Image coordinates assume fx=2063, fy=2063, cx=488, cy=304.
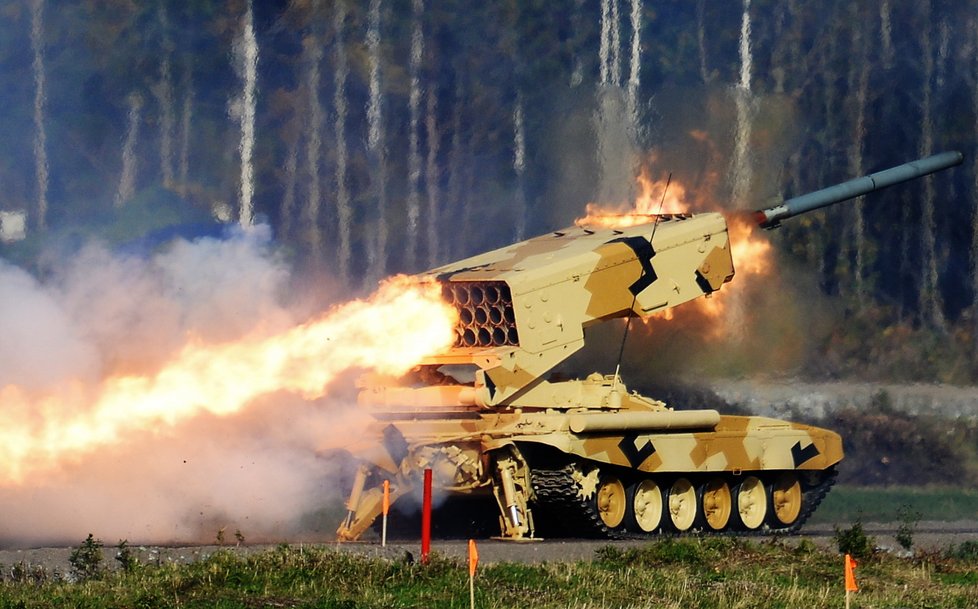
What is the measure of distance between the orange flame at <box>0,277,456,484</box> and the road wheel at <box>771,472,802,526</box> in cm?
756

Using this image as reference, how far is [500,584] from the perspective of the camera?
25406mm

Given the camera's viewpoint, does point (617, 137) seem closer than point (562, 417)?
No

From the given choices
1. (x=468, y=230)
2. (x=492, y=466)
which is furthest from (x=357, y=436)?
(x=468, y=230)

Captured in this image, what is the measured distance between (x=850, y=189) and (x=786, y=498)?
6121 mm

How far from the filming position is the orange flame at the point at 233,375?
30844mm

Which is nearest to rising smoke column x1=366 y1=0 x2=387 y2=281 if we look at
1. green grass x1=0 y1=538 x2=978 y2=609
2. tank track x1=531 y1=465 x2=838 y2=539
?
tank track x1=531 y1=465 x2=838 y2=539

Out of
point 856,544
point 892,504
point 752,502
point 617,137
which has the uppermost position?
point 617,137

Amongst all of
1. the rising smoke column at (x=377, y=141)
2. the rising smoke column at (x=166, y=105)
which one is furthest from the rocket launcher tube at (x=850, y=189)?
the rising smoke column at (x=166, y=105)

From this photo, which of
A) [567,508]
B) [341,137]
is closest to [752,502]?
[567,508]

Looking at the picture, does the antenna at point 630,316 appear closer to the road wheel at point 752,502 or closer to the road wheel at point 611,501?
the road wheel at point 611,501

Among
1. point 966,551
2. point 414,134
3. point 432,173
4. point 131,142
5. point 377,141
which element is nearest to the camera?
point 966,551

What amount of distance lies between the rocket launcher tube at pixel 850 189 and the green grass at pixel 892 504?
233 inches

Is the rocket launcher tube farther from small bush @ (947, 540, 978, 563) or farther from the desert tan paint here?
small bush @ (947, 540, 978, 563)

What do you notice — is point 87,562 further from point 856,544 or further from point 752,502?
point 752,502
